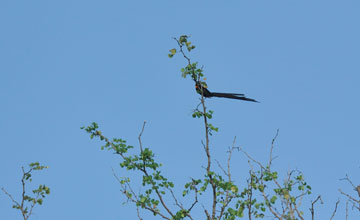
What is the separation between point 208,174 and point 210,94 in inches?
92.8

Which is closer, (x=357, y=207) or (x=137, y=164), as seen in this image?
(x=357, y=207)

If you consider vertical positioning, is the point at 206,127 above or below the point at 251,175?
above

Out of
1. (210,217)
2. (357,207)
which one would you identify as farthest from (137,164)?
(357,207)

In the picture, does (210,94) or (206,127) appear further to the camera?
(210,94)

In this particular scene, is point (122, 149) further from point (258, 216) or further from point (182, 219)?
point (258, 216)

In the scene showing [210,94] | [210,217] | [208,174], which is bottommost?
[210,217]

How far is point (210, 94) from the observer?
11.9m

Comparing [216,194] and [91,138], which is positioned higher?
[91,138]

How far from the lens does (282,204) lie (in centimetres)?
997

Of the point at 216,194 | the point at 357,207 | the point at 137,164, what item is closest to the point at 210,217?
the point at 216,194

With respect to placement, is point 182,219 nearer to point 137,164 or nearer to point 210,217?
point 210,217

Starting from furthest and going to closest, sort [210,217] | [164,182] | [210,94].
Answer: [210,94] → [164,182] → [210,217]

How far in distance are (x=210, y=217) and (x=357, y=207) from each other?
272cm

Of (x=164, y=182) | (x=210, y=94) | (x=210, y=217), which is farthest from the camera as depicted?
(x=210, y=94)
